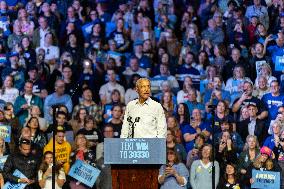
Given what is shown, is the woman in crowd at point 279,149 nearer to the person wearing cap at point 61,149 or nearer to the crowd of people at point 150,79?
the crowd of people at point 150,79

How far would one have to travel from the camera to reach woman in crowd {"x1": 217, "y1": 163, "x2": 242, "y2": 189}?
56.2 ft

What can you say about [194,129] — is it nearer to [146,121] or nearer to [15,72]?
[15,72]

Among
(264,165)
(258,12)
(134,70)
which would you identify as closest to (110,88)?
(134,70)

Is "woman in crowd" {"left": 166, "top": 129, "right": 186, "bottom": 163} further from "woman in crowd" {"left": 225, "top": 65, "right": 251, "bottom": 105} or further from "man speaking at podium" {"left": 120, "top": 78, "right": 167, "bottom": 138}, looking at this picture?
"man speaking at podium" {"left": 120, "top": 78, "right": 167, "bottom": 138}

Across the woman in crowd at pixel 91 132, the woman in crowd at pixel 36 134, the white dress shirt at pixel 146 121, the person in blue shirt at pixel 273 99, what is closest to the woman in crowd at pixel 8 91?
the woman in crowd at pixel 36 134

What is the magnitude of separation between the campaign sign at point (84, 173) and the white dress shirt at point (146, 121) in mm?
3529

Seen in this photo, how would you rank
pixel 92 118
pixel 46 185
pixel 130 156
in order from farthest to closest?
pixel 92 118 → pixel 46 185 → pixel 130 156

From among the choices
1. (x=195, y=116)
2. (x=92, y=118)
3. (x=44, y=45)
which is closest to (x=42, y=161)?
(x=92, y=118)

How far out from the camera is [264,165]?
680 inches

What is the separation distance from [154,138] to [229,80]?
639 centimetres

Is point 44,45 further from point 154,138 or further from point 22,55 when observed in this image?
point 154,138

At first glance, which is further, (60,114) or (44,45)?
(44,45)

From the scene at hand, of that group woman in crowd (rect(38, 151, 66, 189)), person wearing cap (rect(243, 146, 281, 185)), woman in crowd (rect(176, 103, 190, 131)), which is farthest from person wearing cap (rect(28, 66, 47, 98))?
person wearing cap (rect(243, 146, 281, 185))

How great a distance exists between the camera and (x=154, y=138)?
43.7 feet
